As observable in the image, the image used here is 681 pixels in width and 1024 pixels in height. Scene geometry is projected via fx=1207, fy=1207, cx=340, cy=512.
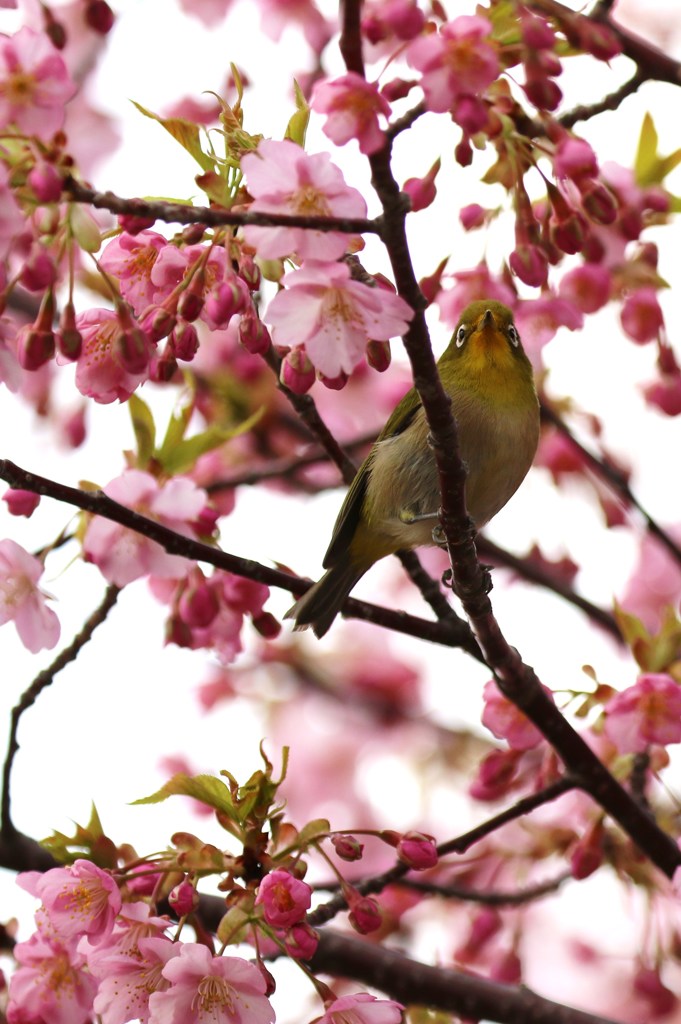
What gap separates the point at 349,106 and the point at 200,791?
130 centimetres

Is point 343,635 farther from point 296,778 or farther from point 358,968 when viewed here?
point 358,968

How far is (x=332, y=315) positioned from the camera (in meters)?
2.09

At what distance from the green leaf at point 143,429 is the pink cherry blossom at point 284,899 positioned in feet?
4.18

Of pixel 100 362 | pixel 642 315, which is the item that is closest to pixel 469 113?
pixel 100 362

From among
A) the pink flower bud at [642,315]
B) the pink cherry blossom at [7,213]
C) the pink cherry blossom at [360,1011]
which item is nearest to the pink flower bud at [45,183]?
the pink cherry blossom at [7,213]

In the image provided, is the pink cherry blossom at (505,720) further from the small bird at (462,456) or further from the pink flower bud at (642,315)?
the pink flower bud at (642,315)

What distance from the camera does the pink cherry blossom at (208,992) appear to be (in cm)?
211

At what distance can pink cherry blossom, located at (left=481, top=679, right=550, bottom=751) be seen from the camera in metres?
2.97

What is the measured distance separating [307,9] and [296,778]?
3.83m

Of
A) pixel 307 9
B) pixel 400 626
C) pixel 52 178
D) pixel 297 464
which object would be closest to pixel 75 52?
pixel 307 9

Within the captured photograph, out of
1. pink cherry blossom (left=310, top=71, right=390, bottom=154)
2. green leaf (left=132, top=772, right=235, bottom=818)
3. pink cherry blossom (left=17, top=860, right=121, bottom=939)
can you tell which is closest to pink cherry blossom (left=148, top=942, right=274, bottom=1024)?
pink cherry blossom (left=17, top=860, right=121, bottom=939)

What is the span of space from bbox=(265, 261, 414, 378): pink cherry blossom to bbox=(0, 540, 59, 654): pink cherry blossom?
94cm

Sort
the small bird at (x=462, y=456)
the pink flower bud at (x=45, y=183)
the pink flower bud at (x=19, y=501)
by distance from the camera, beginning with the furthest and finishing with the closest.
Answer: the small bird at (x=462, y=456)
the pink flower bud at (x=19, y=501)
the pink flower bud at (x=45, y=183)

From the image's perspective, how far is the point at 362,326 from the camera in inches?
81.4
